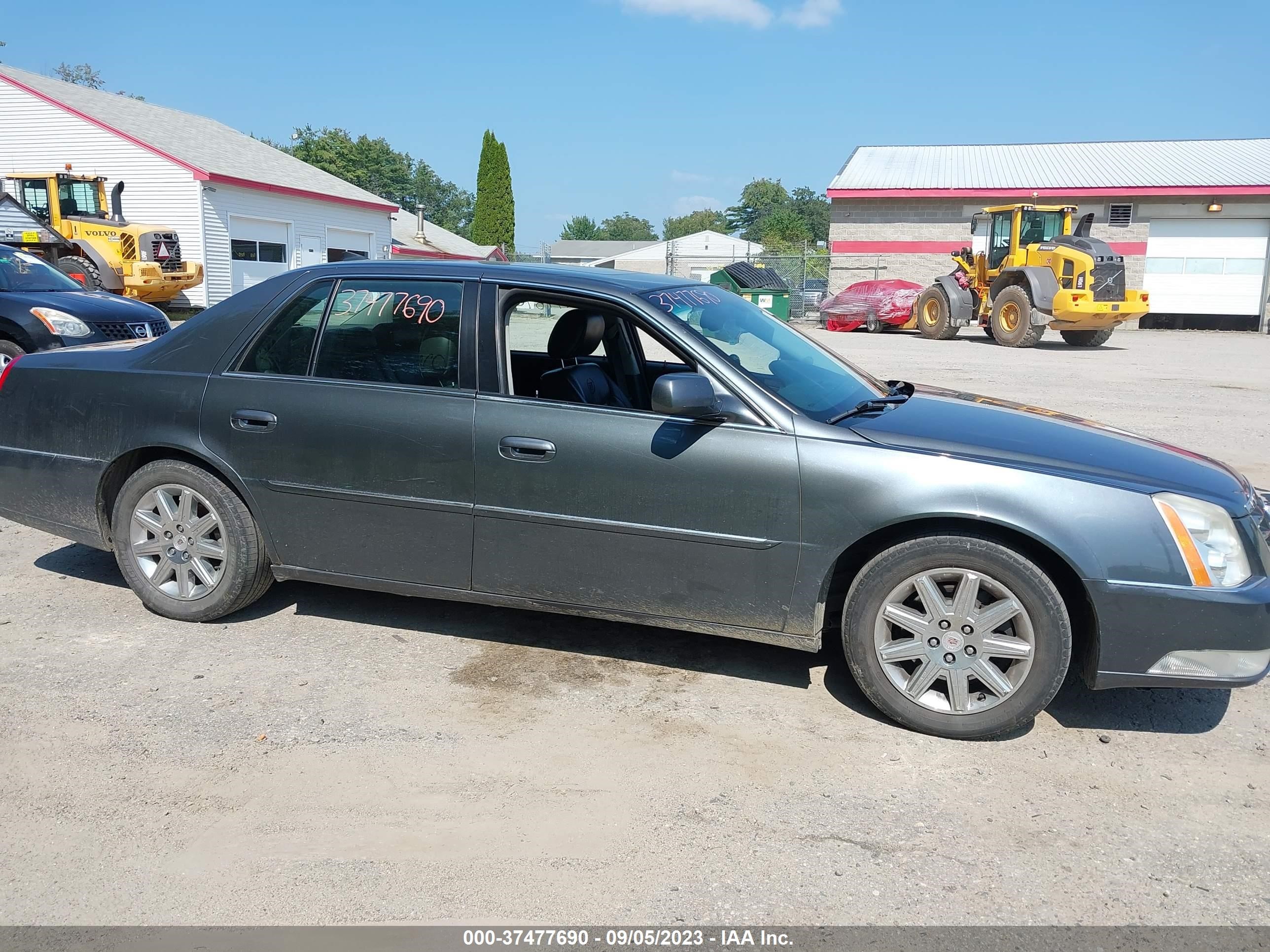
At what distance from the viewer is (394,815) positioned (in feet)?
10.2

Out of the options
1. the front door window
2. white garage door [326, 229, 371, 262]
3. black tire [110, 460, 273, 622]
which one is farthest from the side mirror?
white garage door [326, 229, 371, 262]

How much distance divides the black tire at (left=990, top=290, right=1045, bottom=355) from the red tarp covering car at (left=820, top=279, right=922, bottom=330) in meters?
4.29

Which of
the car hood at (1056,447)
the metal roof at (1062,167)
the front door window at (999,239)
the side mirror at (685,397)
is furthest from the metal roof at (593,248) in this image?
the side mirror at (685,397)

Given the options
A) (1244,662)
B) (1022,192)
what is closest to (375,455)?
(1244,662)

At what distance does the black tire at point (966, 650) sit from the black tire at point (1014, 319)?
2053 centimetres

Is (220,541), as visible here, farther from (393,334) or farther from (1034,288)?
(1034,288)

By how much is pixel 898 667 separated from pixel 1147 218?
3511cm

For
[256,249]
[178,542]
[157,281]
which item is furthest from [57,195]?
[178,542]

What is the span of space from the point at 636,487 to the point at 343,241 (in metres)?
35.5

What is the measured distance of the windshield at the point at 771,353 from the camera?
4039 millimetres

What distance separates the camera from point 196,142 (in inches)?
1254

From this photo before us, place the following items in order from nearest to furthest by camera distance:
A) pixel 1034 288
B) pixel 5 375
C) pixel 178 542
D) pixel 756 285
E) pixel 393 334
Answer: pixel 393 334, pixel 178 542, pixel 5 375, pixel 1034 288, pixel 756 285

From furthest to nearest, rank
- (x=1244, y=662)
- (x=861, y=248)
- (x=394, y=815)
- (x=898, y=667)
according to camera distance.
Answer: (x=861, y=248), (x=898, y=667), (x=1244, y=662), (x=394, y=815)

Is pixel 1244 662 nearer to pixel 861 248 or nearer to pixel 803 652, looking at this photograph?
pixel 803 652
